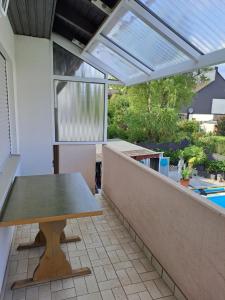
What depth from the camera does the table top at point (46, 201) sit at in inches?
77.0

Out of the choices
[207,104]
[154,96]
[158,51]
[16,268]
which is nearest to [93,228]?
[16,268]

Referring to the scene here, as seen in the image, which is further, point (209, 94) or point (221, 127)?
point (209, 94)

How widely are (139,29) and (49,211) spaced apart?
235 centimetres

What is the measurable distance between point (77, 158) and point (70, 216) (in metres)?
2.90

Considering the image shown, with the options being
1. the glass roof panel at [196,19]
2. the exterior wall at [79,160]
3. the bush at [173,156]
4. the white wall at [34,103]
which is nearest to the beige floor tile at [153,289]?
the glass roof panel at [196,19]

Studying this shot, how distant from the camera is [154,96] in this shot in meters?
11.6

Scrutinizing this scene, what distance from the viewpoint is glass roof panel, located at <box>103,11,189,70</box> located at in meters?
2.68

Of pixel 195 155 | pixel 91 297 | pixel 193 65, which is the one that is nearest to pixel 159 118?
pixel 195 155

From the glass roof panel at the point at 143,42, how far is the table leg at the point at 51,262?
237 cm

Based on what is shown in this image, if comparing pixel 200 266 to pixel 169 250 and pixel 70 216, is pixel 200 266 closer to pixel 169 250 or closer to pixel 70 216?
pixel 169 250

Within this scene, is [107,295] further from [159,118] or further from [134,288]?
[159,118]

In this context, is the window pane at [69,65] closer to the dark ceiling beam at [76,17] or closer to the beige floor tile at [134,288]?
the dark ceiling beam at [76,17]

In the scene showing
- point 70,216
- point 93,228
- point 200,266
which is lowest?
point 93,228

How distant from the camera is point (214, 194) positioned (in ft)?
21.2
